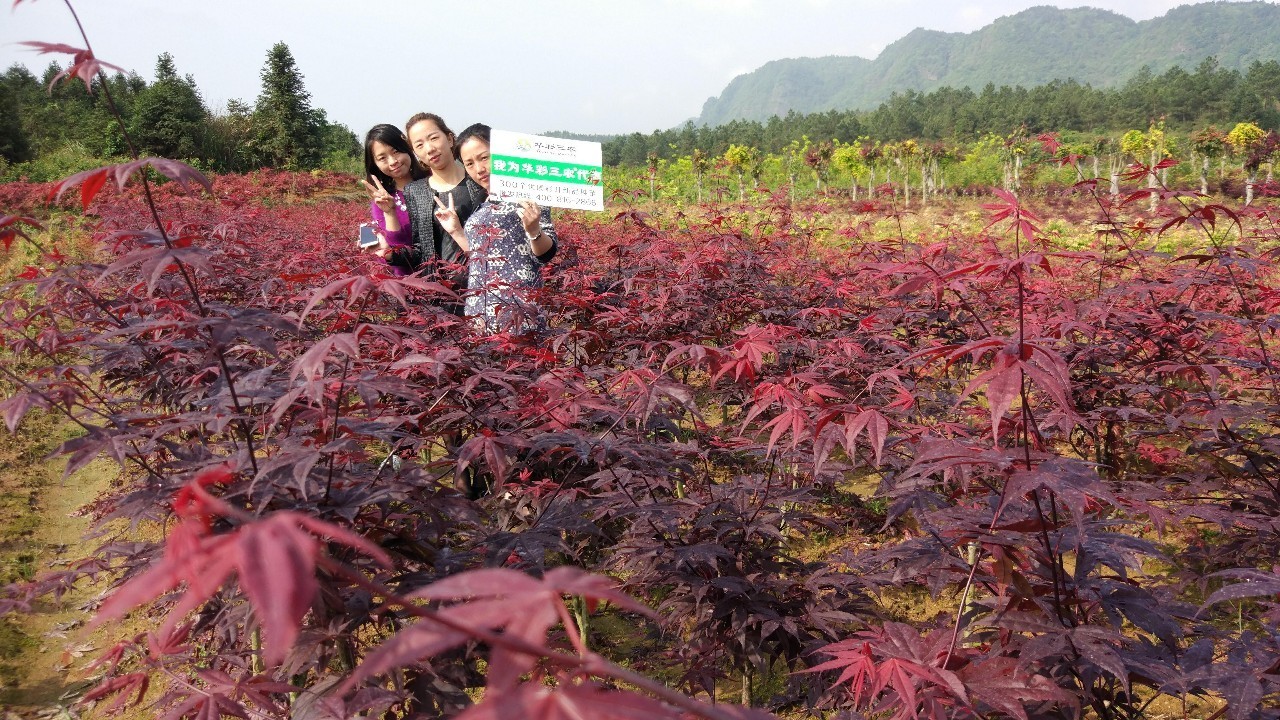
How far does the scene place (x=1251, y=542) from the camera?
6.27 feet

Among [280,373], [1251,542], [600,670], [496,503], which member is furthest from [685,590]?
[1251,542]

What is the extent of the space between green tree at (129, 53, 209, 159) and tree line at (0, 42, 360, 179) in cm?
3

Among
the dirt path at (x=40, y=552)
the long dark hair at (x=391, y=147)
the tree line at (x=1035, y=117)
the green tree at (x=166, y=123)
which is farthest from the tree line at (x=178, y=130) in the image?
the long dark hair at (x=391, y=147)

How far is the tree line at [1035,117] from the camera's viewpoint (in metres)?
29.3

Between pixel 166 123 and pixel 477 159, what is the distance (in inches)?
945

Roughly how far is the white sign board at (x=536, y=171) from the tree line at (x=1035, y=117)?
81.6 feet

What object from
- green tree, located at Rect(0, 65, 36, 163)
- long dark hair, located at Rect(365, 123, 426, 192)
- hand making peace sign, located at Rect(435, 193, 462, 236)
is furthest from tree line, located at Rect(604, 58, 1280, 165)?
hand making peace sign, located at Rect(435, 193, 462, 236)

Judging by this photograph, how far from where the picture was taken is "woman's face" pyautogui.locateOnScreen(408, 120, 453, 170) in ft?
A: 10.3

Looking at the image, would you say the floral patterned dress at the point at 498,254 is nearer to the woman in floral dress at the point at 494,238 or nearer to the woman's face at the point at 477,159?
the woman in floral dress at the point at 494,238

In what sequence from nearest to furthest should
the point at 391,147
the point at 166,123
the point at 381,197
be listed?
1. the point at 381,197
2. the point at 391,147
3. the point at 166,123

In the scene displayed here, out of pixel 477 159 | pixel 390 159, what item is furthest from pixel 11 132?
pixel 477 159

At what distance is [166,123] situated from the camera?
69.7 ft

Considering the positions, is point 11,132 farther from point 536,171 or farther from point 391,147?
point 536,171

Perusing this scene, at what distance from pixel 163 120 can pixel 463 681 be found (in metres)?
26.5
